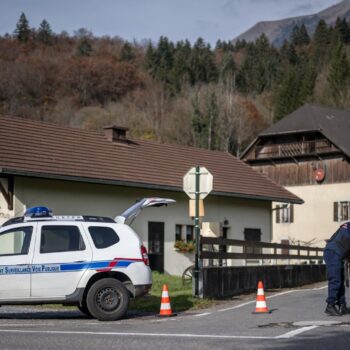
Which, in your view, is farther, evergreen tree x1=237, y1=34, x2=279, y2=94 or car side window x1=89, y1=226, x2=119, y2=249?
evergreen tree x1=237, y1=34, x2=279, y2=94

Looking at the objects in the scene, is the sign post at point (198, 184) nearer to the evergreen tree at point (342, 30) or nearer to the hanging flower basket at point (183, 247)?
the hanging flower basket at point (183, 247)

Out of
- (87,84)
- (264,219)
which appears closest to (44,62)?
(87,84)

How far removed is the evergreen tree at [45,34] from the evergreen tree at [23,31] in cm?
168

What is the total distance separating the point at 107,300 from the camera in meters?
14.5

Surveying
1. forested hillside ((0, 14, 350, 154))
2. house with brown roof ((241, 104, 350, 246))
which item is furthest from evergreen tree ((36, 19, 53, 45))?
house with brown roof ((241, 104, 350, 246))

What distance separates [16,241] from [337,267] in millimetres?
5720

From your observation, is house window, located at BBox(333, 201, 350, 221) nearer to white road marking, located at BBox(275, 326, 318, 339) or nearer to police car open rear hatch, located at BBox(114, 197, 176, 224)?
police car open rear hatch, located at BBox(114, 197, 176, 224)

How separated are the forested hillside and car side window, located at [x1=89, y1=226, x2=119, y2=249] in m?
58.7

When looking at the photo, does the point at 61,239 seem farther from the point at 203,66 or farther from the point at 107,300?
the point at 203,66

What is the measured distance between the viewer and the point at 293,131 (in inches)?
2186

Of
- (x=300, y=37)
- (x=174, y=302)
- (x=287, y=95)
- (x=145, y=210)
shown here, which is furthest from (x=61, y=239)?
(x=300, y=37)

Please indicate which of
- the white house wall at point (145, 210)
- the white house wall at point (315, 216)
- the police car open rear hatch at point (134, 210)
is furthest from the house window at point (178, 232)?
the white house wall at point (315, 216)

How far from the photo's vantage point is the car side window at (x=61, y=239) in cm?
1458

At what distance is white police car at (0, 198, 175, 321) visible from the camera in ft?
46.9
